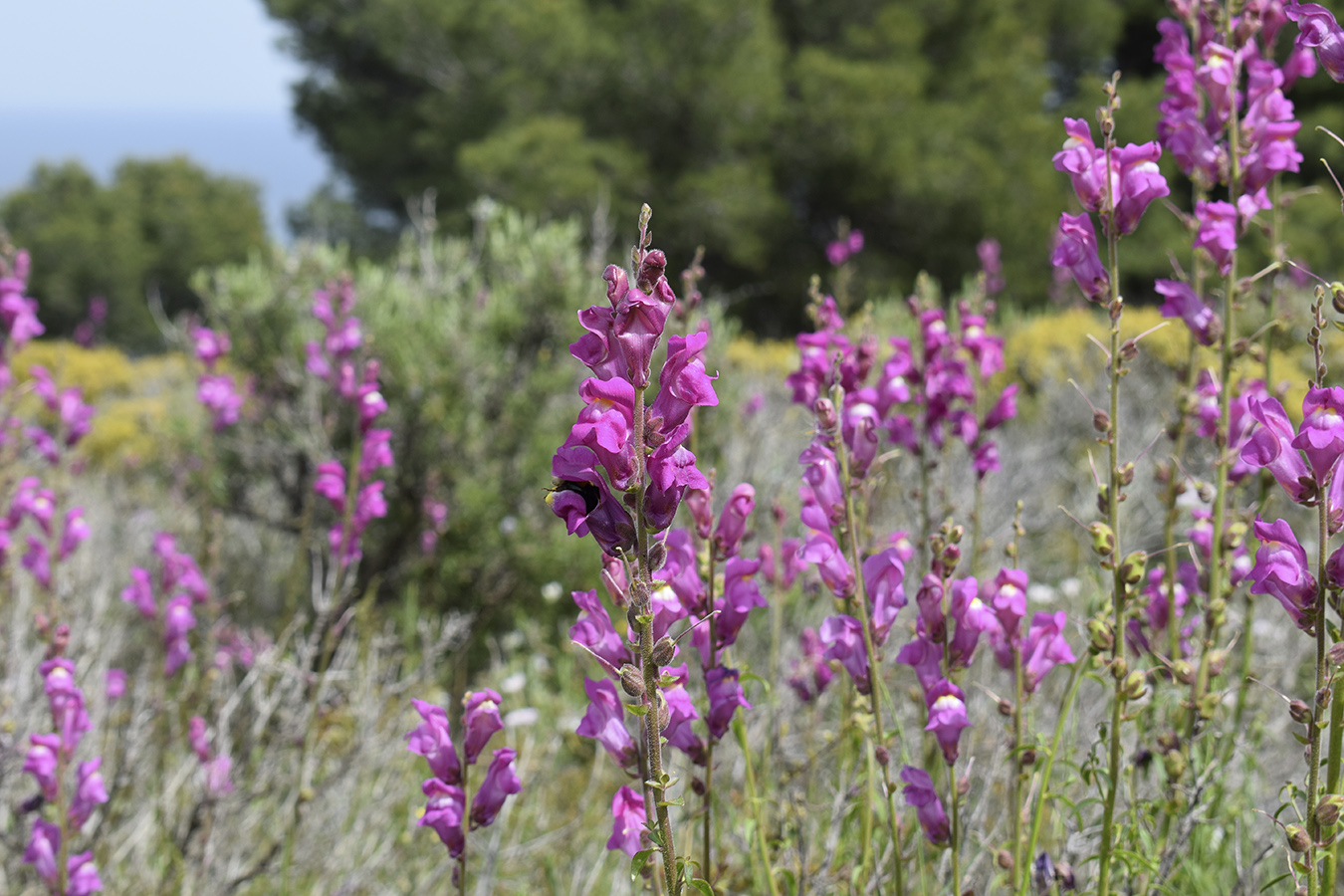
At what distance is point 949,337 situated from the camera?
234 centimetres

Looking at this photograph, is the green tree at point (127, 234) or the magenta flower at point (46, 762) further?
the green tree at point (127, 234)

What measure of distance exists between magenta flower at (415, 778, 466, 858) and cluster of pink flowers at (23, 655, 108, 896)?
86 centimetres

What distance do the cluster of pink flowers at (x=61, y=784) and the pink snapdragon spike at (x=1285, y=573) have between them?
2.00 meters

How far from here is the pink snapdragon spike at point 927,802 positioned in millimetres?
1542

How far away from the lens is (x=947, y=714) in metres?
1.46

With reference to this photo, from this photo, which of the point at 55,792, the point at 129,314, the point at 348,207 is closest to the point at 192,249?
the point at 129,314

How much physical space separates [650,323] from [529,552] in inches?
135

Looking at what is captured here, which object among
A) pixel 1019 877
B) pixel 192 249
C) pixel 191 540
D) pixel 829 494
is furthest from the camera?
pixel 192 249

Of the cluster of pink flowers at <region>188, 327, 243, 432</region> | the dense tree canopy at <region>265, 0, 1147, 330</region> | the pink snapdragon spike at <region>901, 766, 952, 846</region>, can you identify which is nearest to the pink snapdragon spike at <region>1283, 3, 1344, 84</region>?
the pink snapdragon spike at <region>901, 766, 952, 846</region>

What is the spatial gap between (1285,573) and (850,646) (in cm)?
60

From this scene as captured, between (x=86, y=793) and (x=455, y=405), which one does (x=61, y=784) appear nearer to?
(x=86, y=793)

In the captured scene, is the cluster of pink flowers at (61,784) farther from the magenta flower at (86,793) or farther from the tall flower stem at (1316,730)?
the tall flower stem at (1316,730)

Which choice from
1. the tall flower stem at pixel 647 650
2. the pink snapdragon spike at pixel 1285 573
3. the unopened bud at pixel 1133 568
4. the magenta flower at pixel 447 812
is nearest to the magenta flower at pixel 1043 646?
the unopened bud at pixel 1133 568

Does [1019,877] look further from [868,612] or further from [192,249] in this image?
[192,249]
